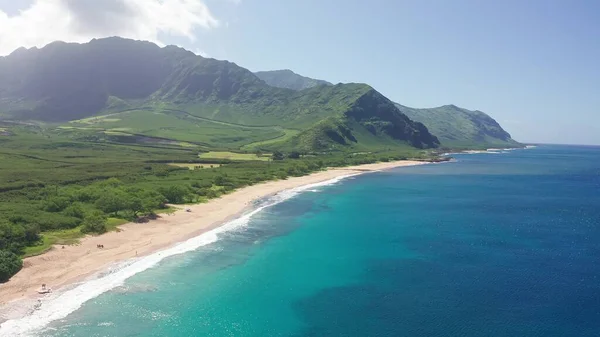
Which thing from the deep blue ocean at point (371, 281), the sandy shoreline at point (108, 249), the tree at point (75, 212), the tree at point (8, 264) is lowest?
the deep blue ocean at point (371, 281)

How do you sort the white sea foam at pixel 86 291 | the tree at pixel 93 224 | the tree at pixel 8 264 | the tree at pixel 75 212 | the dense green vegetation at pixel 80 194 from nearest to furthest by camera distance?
the white sea foam at pixel 86 291 → the tree at pixel 8 264 → the dense green vegetation at pixel 80 194 → the tree at pixel 93 224 → the tree at pixel 75 212

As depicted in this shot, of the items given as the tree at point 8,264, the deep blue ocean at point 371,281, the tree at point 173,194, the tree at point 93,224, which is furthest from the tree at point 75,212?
the deep blue ocean at point 371,281

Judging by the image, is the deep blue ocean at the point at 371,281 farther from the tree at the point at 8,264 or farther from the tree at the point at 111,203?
the tree at the point at 111,203

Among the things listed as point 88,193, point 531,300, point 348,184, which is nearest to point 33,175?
point 88,193

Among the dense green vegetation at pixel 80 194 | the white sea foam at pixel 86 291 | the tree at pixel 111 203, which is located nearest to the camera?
the white sea foam at pixel 86 291

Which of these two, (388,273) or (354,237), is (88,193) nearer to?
(354,237)

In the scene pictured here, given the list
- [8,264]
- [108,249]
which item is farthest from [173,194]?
[8,264]

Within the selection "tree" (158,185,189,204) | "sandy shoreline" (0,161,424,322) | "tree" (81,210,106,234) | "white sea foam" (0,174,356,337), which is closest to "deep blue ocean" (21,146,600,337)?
"white sea foam" (0,174,356,337)

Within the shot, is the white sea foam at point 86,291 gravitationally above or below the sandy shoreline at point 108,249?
below
